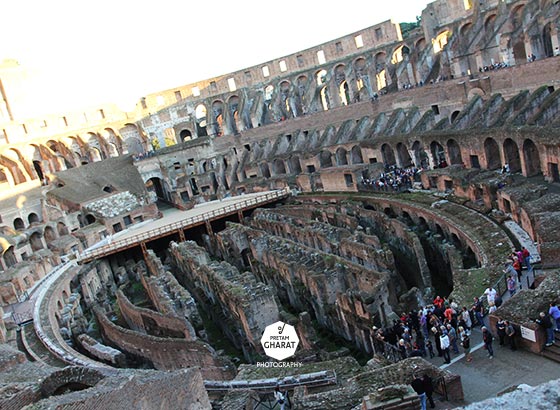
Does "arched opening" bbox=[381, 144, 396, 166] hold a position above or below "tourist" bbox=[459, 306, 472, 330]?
above

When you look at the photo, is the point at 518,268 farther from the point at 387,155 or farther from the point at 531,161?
the point at 387,155

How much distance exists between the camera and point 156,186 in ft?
164

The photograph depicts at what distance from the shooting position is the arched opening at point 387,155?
35.0 metres

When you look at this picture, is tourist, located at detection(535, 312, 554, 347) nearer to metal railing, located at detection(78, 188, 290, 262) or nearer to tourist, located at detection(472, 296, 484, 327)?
tourist, located at detection(472, 296, 484, 327)

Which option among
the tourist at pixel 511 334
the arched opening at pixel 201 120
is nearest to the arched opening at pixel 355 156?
the arched opening at pixel 201 120

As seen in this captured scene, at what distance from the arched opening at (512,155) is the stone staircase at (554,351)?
50.2ft

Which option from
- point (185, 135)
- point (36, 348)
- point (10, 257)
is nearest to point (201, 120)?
point (185, 135)

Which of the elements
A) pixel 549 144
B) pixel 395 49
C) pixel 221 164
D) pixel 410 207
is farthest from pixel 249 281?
pixel 395 49

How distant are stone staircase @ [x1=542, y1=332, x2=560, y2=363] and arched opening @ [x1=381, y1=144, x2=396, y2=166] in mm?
24782

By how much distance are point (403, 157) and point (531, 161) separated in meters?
10.9

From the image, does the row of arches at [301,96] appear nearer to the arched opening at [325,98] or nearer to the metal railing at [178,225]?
the arched opening at [325,98]

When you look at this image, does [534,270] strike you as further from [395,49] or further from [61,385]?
[395,49]

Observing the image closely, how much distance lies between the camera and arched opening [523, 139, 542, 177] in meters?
23.3

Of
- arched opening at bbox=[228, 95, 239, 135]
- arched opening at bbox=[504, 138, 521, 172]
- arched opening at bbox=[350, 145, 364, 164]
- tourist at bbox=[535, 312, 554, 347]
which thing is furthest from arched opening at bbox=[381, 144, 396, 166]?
tourist at bbox=[535, 312, 554, 347]
